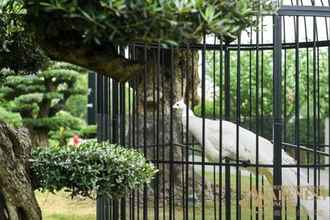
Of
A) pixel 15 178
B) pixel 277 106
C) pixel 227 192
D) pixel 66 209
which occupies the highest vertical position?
pixel 277 106

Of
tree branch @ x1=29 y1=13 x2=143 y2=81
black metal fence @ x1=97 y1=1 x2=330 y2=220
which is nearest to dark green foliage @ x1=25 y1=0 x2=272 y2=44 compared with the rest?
tree branch @ x1=29 y1=13 x2=143 y2=81

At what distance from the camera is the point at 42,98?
829 centimetres

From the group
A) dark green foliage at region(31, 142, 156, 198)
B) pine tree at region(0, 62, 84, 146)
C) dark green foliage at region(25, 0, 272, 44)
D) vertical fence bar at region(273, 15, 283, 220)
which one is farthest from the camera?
pine tree at region(0, 62, 84, 146)

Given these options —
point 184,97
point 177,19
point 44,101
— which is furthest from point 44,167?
point 44,101

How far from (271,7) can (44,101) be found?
7.27 meters

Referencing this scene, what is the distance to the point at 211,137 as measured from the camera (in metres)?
3.53

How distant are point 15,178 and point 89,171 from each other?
11.7 inches

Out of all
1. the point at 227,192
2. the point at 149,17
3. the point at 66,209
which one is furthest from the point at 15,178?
the point at 66,209

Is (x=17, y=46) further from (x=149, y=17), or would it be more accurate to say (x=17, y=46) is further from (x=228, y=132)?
(x=228, y=132)

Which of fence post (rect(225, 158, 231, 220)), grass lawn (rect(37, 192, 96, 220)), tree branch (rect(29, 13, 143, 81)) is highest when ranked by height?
tree branch (rect(29, 13, 143, 81))

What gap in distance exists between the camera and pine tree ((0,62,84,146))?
26.7ft

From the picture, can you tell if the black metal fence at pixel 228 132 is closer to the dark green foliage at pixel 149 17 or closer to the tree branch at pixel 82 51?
the tree branch at pixel 82 51

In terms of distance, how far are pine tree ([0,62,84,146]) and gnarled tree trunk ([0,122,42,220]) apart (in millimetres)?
5978

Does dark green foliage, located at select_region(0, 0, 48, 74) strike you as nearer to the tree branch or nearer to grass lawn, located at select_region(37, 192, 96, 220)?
the tree branch
